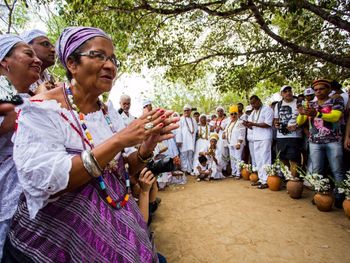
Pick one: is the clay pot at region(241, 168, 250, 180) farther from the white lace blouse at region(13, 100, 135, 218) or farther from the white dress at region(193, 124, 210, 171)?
the white lace blouse at region(13, 100, 135, 218)

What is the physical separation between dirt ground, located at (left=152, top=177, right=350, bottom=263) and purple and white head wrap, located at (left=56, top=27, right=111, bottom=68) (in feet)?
9.80

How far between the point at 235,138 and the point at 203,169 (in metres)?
1.45

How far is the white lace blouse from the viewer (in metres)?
0.95

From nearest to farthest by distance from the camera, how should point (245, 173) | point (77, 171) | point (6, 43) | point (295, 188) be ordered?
point (77, 171)
point (6, 43)
point (295, 188)
point (245, 173)

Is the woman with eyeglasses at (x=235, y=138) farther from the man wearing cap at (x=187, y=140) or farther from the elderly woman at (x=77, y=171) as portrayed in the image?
the elderly woman at (x=77, y=171)

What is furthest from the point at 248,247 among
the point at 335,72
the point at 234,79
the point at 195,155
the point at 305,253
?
the point at 335,72

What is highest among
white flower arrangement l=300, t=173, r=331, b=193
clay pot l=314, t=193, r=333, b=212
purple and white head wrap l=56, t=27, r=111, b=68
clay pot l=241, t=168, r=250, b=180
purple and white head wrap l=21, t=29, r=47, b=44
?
purple and white head wrap l=21, t=29, r=47, b=44

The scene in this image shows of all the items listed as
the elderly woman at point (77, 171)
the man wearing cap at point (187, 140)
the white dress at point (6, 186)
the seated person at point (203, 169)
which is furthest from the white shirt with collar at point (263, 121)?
the white dress at point (6, 186)

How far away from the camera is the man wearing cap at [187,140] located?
9227mm

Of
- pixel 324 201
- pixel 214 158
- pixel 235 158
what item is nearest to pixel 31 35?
pixel 324 201

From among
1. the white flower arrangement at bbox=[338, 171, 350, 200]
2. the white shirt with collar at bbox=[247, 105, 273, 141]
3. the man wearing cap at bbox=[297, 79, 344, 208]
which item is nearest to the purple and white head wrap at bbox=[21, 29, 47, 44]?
the man wearing cap at bbox=[297, 79, 344, 208]

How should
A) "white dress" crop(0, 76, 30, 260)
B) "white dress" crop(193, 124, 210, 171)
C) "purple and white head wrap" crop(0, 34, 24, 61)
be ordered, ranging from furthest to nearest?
"white dress" crop(193, 124, 210, 171) → "purple and white head wrap" crop(0, 34, 24, 61) → "white dress" crop(0, 76, 30, 260)

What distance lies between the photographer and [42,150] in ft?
3.24

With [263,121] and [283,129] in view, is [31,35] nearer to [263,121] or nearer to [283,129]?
[283,129]
